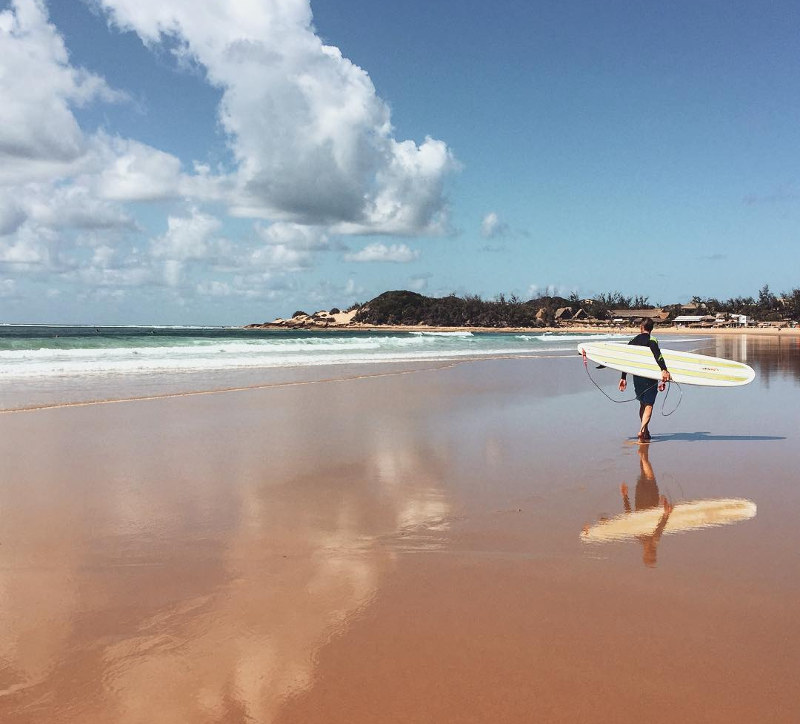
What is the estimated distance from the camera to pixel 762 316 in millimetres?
127000

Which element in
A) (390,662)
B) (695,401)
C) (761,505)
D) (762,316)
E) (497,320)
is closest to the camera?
(390,662)

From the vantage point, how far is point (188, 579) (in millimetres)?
3703

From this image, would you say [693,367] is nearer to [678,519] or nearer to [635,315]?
[678,519]

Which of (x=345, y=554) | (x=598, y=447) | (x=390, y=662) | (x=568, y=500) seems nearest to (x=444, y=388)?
(x=598, y=447)

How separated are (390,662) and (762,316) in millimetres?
143976

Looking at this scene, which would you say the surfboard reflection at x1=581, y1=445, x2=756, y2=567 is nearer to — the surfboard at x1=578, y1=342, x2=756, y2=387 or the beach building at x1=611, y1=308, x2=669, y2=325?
the surfboard at x1=578, y1=342, x2=756, y2=387

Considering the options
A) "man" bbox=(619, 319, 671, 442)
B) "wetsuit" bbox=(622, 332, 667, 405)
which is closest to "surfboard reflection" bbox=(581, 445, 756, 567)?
"man" bbox=(619, 319, 671, 442)

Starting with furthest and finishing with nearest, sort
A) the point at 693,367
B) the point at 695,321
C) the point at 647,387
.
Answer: the point at 695,321
the point at 693,367
the point at 647,387

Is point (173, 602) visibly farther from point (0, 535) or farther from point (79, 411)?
point (79, 411)

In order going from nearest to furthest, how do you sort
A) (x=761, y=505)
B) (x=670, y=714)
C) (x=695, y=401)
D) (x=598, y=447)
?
1. (x=670, y=714)
2. (x=761, y=505)
3. (x=598, y=447)
4. (x=695, y=401)

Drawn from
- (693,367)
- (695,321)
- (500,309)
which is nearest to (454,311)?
(500,309)

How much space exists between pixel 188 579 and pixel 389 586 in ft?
3.85

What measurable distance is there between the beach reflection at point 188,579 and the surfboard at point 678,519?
1.16 m

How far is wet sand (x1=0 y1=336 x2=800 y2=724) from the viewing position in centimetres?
259
